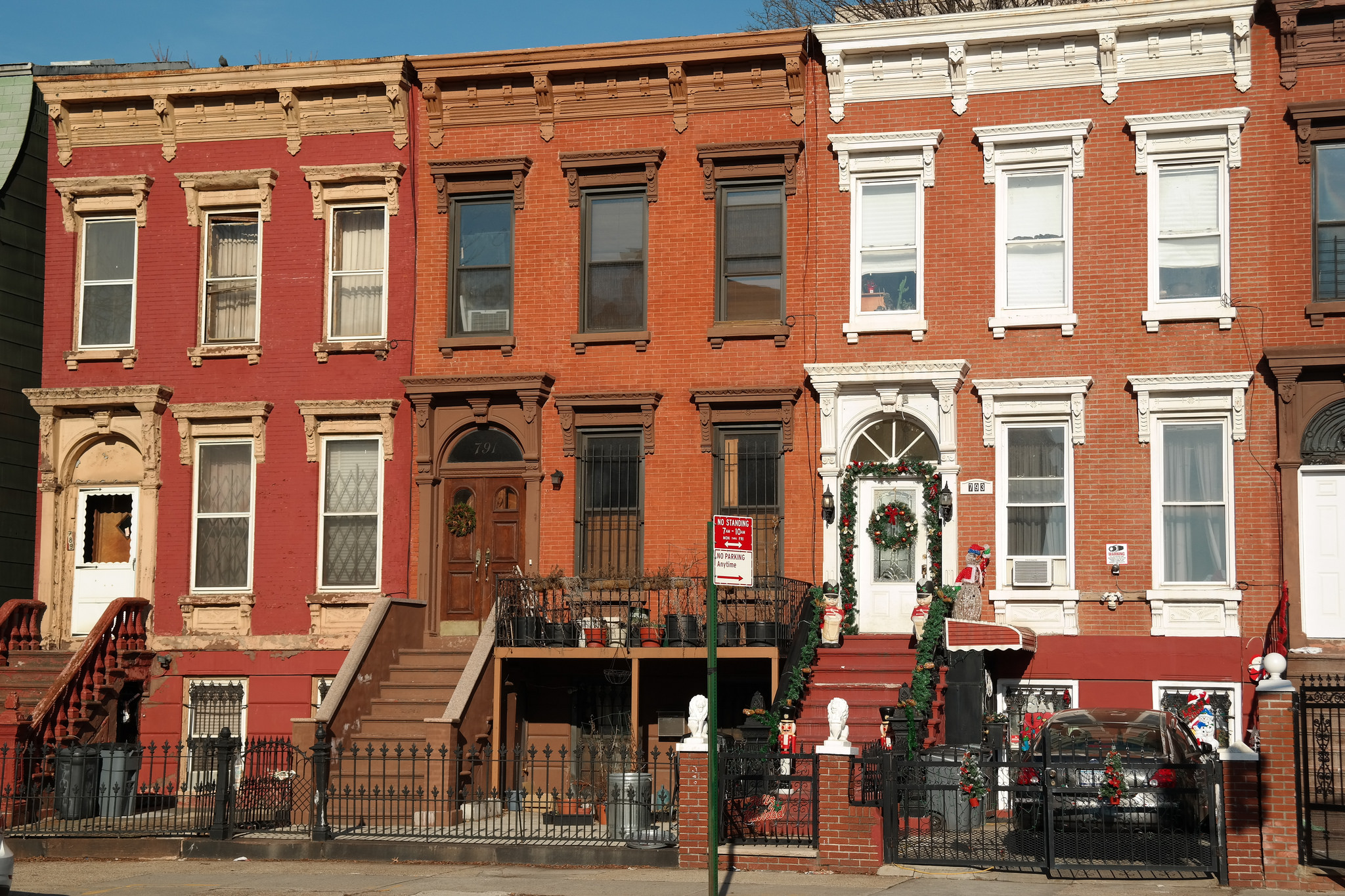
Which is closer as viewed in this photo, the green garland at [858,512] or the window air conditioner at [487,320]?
the green garland at [858,512]

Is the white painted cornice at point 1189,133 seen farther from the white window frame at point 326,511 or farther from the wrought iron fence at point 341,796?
the white window frame at point 326,511

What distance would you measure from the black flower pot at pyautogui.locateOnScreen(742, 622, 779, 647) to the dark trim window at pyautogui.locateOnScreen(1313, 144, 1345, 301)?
327 inches

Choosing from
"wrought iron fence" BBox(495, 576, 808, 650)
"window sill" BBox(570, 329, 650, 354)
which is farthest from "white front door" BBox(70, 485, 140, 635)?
"window sill" BBox(570, 329, 650, 354)

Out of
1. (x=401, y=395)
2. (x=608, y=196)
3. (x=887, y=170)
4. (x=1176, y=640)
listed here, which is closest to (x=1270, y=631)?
(x=1176, y=640)

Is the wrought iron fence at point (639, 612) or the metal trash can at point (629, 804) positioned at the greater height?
the wrought iron fence at point (639, 612)

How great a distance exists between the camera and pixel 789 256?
69.0 ft

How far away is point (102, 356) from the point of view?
2283cm

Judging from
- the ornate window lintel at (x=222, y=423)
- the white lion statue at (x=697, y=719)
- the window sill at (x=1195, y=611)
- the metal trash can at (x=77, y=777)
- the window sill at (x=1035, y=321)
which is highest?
the window sill at (x=1035, y=321)

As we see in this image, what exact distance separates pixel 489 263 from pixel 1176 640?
11084 mm

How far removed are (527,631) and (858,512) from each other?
4863mm

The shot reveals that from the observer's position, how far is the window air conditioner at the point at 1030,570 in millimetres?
19766

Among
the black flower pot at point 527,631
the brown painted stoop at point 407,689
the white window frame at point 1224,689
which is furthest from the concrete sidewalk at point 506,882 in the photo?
the white window frame at point 1224,689

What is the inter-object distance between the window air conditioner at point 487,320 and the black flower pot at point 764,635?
6212 millimetres

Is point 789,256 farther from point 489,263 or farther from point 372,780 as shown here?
point 372,780
